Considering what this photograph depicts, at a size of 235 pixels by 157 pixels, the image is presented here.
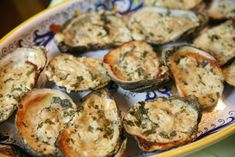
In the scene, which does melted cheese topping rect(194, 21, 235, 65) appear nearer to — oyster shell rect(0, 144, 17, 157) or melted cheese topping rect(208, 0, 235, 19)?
melted cheese topping rect(208, 0, 235, 19)

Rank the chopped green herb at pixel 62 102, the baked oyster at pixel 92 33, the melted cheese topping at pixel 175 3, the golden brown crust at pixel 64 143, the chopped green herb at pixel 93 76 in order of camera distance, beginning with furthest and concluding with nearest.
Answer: the melted cheese topping at pixel 175 3 → the baked oyster at pixel 92 33 → the chopped green herb at pixel 93 76 → the chopped green herb at pixel 62 102 → the golden brown crust at pixel 64 143

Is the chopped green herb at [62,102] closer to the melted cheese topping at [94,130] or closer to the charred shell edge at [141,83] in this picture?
the melted cheese topping at [94,130]

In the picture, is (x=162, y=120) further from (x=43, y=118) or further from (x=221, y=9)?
(x=221, y=9)

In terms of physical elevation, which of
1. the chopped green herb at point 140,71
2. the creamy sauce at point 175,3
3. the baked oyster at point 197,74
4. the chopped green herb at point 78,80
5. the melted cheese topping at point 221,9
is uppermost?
the chopped green herb at point 78,80

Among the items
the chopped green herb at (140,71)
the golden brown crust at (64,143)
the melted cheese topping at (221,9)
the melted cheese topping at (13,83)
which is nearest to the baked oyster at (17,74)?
the melted cheese topping at (13,83)

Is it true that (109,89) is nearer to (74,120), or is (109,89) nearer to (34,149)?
(74,120)

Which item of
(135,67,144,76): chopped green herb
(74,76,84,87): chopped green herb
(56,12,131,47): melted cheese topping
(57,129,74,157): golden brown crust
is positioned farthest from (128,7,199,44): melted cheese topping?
(57,129,74,157): golden brown crust

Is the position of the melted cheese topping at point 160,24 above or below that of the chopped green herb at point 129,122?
above

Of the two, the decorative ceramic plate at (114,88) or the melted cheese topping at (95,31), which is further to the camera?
the melted cheese topping at (95,31)
